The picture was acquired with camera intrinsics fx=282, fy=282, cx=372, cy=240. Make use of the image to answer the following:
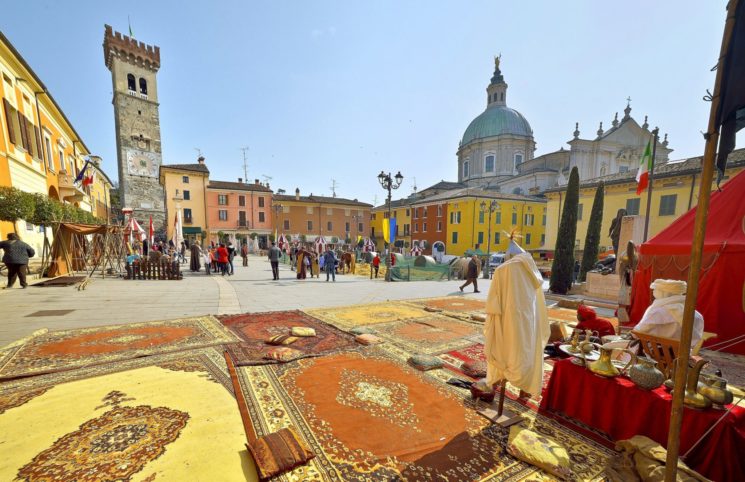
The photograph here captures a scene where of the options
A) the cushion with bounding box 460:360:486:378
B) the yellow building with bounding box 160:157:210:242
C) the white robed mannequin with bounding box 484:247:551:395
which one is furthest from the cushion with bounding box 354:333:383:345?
the yellow building with bounding box 160:157:210:242

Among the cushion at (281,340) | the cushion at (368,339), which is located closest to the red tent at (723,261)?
the cushion at (368,339)

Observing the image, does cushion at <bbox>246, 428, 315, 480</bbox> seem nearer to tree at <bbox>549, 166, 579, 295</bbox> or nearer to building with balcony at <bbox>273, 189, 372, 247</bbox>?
tree at <bbox>549, 166, 579, 295</bbox>

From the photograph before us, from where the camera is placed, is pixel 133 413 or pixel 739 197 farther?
pixel 739 197

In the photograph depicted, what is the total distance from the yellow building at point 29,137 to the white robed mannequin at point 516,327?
1694 cm

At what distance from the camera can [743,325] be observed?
5.92 m

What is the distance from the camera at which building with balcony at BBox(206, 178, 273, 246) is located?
126ft

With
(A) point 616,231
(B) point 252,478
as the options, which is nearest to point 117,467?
(B) point 252,478

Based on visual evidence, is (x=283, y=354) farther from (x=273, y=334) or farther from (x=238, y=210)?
(x=238, y=210)

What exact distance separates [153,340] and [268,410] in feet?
11.4

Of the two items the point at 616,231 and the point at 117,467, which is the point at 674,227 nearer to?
the point at 616,231

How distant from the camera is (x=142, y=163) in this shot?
3712 cm

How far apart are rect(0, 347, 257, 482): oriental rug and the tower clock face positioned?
143 ft

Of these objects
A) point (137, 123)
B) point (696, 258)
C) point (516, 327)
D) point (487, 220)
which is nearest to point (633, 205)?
point (487, 220)

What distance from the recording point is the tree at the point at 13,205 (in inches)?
352
